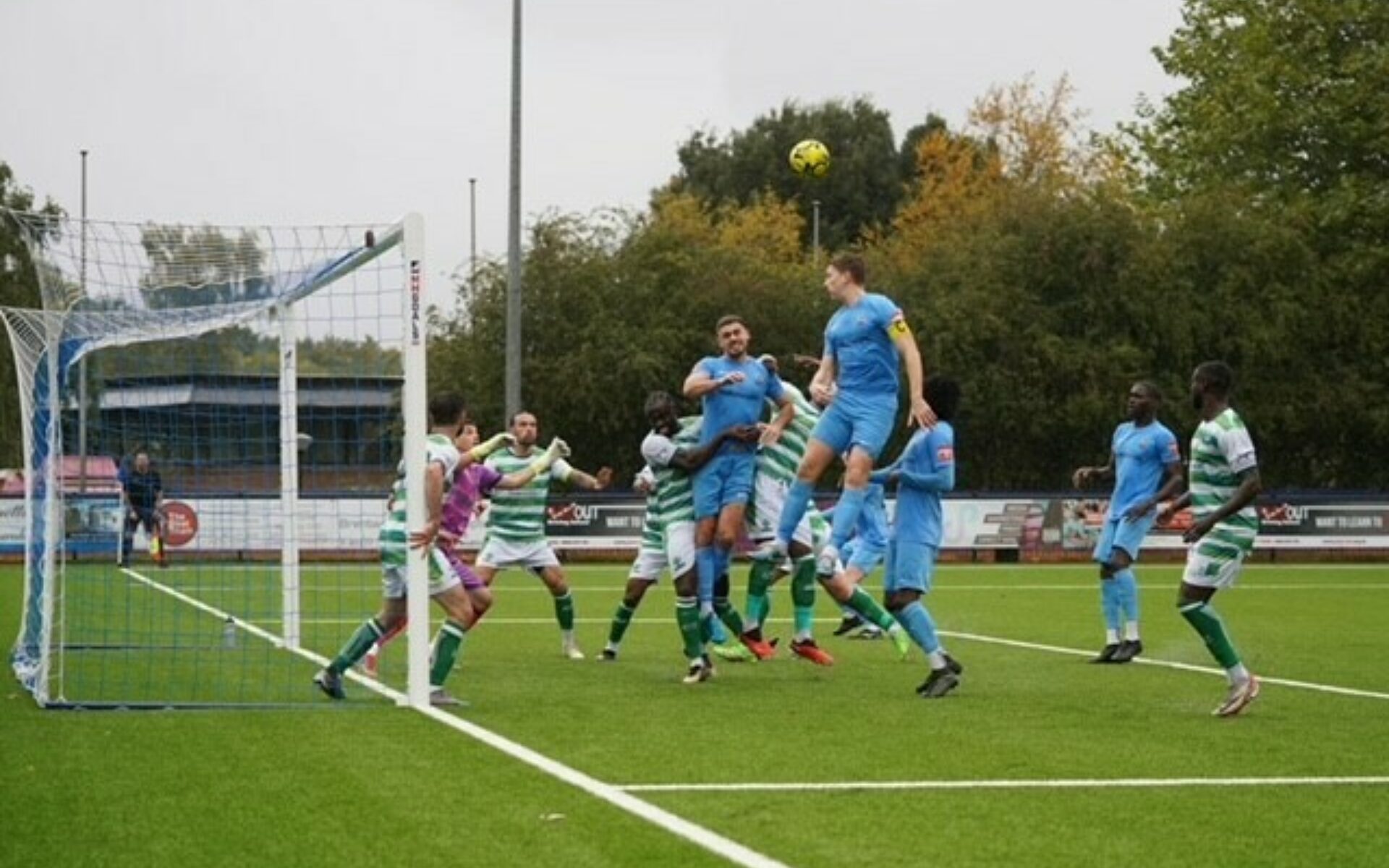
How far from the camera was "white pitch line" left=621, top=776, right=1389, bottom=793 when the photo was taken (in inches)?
389

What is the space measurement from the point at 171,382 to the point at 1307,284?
4069cm

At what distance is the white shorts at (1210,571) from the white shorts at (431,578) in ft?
14.7

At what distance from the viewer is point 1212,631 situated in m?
13.7

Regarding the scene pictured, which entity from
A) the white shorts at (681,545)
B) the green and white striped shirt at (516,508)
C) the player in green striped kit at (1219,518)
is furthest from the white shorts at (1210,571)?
the green and white striped shirt at (516,508)

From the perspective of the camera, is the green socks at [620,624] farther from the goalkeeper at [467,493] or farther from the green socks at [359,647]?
the green socks at [359,647]

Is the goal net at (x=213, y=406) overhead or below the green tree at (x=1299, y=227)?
below

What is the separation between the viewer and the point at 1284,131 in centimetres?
5800

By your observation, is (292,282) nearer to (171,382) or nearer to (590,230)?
(171,382)

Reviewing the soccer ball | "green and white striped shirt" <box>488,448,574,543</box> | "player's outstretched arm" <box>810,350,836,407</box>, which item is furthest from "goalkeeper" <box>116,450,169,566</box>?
the soccer ball

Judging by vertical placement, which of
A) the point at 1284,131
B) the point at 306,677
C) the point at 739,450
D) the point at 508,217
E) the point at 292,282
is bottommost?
the point at 306,677

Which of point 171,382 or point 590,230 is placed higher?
point 590,230

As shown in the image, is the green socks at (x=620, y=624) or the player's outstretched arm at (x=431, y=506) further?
the green socks at (x=620, y=624)

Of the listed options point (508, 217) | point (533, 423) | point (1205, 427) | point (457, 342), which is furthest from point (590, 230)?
point (1205, 427)

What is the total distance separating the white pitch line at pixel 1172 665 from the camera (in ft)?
50.7
